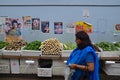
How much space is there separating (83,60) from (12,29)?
150 inches

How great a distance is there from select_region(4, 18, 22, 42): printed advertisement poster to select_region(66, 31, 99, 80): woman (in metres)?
3.50

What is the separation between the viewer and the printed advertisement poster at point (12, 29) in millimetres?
7523

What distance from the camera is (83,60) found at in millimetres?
4258

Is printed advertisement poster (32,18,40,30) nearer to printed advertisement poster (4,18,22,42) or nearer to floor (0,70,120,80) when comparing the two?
printed advertisement poster (4,18,22,42)

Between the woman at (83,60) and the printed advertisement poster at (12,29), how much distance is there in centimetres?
350

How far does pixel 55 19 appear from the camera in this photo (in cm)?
746

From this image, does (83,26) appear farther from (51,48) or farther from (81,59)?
(81,59)

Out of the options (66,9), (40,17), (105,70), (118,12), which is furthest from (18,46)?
(118,12)

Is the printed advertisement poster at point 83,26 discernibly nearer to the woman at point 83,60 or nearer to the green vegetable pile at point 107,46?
the green vegetable pile at point 107,46

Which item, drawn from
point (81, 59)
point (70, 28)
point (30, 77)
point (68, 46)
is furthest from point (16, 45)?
point (81, 59)

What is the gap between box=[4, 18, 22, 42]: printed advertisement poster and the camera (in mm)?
7523

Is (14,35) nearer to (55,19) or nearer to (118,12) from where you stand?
(55,19)

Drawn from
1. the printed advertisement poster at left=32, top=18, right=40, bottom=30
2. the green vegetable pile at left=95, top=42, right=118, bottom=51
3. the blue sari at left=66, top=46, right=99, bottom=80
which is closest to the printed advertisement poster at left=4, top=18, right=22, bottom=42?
the printed advertisement poster at left=32, top=18, right=40, bottom=30

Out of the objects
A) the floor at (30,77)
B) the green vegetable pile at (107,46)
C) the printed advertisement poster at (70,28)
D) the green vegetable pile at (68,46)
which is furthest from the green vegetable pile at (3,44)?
the green vegetable pile at (107,46)
